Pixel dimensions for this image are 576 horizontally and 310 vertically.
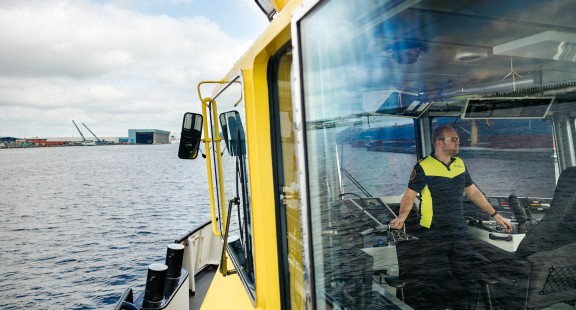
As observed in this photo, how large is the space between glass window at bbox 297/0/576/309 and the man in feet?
0.06

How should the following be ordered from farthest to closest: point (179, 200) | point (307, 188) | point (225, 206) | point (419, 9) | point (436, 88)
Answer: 1. point (179, 200)
2. point (225, 206)
3. point (307, 188)
4. point (436, 88)
5. point (419, 9)

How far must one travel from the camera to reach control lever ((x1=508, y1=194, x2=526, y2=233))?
1647 millimetres

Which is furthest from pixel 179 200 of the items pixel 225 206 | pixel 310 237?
pixel 310 237

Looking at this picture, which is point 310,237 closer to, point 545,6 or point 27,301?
point 545,6

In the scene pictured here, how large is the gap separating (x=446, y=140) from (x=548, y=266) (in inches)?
20.5

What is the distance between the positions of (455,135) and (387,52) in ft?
1.25

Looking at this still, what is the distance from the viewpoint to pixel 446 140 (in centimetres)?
148

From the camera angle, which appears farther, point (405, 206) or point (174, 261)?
point (174, 261)

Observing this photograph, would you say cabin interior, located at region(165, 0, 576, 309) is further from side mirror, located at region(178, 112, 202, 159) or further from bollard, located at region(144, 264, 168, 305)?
bollard, located at region(144, 264, 168, 305)

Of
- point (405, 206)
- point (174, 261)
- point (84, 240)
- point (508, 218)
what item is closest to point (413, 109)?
point (405, 206)

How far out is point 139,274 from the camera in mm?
15062

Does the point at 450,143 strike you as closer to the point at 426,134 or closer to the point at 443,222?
the point at 426,134

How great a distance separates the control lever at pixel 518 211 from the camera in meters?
1.65

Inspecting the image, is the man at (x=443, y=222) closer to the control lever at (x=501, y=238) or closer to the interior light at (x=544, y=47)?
the control lever at (x=501, y=238)
